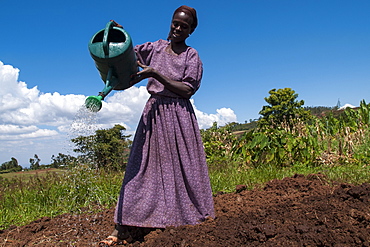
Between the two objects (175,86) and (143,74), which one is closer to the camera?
(143,74)

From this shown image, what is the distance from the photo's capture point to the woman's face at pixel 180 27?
97.3 inches

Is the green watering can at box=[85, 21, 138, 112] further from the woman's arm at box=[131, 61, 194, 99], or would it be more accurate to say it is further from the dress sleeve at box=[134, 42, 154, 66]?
the dress sleeve at box=[134, 42, 154, 66]

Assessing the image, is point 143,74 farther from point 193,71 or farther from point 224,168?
point 224,168

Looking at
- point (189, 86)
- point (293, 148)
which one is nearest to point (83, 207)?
point (189, 86)

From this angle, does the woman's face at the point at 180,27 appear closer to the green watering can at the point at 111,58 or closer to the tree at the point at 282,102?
the green watering can at the point at 111,58

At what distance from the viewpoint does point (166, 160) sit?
96.9 inches

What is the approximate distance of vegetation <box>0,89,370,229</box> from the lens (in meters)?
3.70

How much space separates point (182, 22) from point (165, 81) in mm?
470

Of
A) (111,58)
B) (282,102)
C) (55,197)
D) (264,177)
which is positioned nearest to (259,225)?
(111,58)

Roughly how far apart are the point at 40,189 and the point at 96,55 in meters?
2.62

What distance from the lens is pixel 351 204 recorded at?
2.50 meters

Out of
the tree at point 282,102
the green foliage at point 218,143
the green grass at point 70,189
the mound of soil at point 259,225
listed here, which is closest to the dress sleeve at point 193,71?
the mound of soil at point 259,225

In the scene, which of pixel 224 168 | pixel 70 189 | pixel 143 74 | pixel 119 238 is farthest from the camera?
pixel 224 168

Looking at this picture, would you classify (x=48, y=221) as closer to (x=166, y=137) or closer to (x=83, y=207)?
(x=83, y=207)
